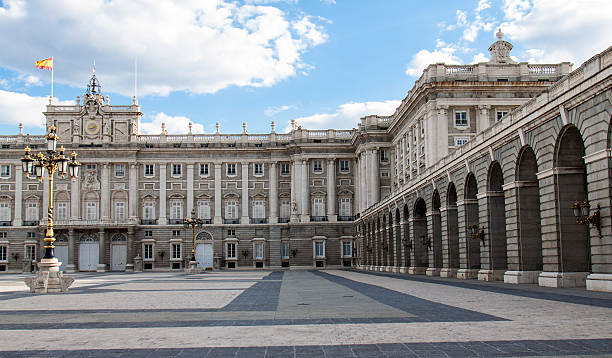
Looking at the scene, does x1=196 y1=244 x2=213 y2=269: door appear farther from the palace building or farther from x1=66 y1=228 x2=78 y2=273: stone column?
x1=66 y1=228 x2=78 y2=273: stone column

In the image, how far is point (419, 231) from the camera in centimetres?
4550

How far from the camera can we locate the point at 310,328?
12.3m

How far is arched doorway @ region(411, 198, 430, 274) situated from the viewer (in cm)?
4516

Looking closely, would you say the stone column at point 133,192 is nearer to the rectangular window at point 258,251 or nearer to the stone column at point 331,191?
the rectangular window at point 258,251

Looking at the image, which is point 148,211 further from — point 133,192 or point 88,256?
point 88,256

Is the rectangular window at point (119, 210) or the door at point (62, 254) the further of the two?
the rectangular window at point (119, 210)

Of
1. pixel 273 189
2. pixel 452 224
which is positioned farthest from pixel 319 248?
pixel 452 224

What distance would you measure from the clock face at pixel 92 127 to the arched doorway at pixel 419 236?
5134 centimetres

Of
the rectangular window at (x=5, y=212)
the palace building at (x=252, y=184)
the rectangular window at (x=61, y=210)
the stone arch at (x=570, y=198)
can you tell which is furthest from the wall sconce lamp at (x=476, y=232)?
the rectangular window at (x=5, y=212)

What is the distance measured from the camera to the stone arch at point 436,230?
4022 centimetres

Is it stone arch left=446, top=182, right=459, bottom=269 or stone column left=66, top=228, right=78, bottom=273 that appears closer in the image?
stone arch left=446, top=182, right=459, bottom=269

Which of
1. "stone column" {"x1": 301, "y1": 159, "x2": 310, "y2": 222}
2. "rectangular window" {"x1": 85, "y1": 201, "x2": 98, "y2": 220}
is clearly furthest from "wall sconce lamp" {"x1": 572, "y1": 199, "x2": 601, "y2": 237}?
"rectangular window" {"x1": 85, "y1": 201, "x2": 98, "y2": 220}

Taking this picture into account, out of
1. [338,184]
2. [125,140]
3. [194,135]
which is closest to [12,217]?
[125,140]

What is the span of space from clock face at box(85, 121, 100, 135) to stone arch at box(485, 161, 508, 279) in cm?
6345
